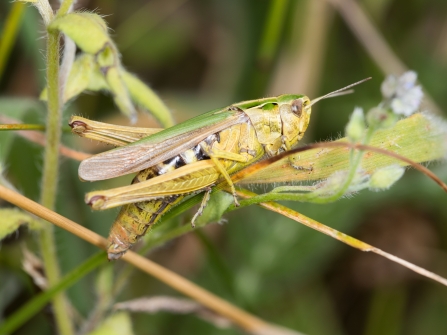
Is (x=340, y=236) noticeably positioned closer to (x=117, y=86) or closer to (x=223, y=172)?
(x=223, y=172)

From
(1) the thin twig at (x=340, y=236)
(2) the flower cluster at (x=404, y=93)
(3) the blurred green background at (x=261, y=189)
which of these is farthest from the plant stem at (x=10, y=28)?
(2) the flower cluster at (x=404, y=93)

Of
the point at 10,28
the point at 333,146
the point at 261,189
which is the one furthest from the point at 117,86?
the point at 261,189

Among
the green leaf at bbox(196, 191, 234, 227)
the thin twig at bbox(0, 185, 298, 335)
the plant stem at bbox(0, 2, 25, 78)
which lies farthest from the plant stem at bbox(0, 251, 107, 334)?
the plant stem at bbox(0, 2, 25, 78)

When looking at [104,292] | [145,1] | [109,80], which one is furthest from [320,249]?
[145,1]

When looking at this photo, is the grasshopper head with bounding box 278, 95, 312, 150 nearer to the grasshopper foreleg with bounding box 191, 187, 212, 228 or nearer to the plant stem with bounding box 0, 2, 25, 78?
the grasshopper foreleg with bounding box 191, 187, 212, 228

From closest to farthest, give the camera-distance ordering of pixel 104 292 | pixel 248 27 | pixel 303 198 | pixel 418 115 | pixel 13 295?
pixel 303 198, pixel 418 115, pixel 104 292, pixel 13 295, pixel 248 27

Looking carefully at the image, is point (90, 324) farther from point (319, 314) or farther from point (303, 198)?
point (319, 314)

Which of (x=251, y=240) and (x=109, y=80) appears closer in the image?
(x=109, y=80)
